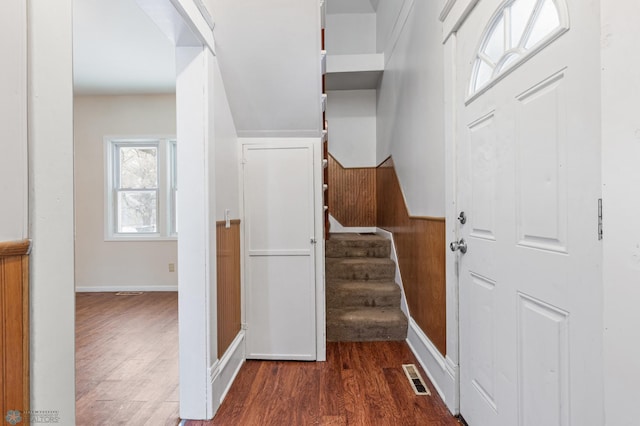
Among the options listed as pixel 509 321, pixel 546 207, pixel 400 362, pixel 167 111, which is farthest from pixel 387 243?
pixel 167 111

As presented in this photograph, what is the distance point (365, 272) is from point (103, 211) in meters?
3.70

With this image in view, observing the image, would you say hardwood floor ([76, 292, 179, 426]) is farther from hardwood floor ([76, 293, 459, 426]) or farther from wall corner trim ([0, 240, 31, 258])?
wall corner trim ([0, 240, 31, 258])

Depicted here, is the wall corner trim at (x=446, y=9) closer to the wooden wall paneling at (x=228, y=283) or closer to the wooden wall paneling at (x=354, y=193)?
the wooden wall paneling at (x=228, y=283)

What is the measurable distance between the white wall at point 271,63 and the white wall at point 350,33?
7.99 ft

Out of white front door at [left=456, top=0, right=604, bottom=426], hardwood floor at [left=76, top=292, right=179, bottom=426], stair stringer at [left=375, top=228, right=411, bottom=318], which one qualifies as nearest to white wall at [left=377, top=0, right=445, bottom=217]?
white front door at [left=456, top=0, right=604, bottom=426]

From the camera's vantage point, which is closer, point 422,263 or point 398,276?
point 422,263

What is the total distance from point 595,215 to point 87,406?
Answer: 2.48m

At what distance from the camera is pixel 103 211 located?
4.32 meters

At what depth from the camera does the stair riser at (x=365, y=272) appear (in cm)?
304

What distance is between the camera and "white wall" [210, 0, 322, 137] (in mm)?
1696

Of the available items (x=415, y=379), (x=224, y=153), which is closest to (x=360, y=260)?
(x=415, y=379)

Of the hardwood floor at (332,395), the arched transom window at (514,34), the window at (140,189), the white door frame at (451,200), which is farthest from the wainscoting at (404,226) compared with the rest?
the window at (140,189)

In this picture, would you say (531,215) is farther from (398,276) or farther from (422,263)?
(398,276)

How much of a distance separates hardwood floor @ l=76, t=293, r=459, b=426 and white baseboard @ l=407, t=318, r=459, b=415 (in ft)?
0.16
